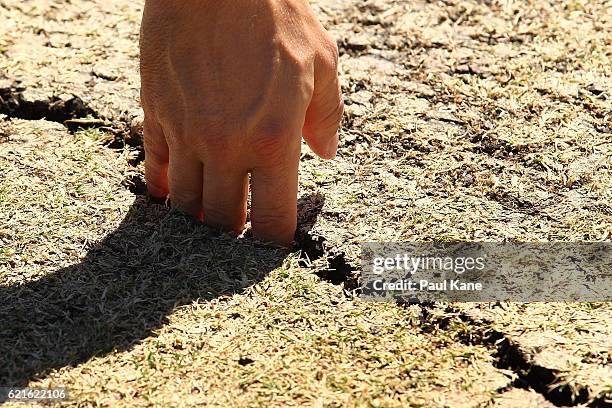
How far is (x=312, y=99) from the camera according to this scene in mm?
3453

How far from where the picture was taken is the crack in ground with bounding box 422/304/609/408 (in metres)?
2.79

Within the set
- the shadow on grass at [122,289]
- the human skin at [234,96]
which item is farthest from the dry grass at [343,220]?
the human skin at [234,96]

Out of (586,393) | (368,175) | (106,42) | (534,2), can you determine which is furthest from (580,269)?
(106,42)

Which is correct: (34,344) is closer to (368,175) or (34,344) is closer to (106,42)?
(368,175)

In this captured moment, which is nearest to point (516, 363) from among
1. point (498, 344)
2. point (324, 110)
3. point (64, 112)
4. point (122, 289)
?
point (498, 344)

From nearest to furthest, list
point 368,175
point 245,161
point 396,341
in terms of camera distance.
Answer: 1. point 396,341
2. point 245,161
3. point 368,175

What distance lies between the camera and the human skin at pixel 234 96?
3.21m

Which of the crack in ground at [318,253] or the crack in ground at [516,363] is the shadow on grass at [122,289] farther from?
the crack in ground at [516,363]

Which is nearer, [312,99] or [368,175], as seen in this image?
[312,99]

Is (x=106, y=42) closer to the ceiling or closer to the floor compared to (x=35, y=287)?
closer to the ceiling

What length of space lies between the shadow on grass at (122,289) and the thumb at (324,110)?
1.54ft

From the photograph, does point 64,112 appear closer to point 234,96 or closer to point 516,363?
point 234,96

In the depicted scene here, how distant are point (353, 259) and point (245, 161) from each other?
499mm

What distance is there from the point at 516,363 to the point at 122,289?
4.07 feet
